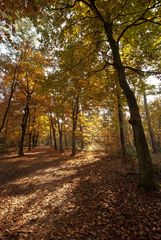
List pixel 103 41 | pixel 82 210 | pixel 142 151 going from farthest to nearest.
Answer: pixel 103 41, pixel 142 151, pixel 82 210

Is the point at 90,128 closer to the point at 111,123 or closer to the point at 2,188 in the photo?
the point at 111,123

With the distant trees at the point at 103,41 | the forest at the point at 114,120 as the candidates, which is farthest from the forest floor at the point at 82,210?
the distant trees at the point at 103,41

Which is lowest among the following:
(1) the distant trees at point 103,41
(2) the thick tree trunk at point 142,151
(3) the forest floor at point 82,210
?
(3) the forest floor at point 82,210

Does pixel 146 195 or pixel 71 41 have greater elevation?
pixel 71 41

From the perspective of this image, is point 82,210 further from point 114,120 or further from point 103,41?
point 114,120

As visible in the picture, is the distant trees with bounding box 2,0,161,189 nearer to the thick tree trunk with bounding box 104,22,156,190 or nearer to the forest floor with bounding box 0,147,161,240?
the thick tree trunk with bounding box 104,22,156,190

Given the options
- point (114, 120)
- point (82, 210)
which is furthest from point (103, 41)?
point (82, 210)

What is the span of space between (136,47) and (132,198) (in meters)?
7.29

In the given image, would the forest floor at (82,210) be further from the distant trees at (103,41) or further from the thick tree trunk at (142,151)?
the distant trees at (103,41)

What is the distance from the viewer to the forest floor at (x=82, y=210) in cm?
489

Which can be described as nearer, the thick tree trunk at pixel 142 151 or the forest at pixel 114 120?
the forest at pixel 114 120

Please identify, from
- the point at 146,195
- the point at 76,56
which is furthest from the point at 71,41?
the point at 146,195

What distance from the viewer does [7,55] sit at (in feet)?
61.5

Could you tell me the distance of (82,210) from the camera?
6152mm
